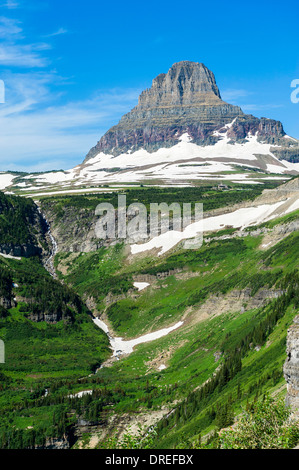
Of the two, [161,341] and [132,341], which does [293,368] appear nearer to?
[161,341]

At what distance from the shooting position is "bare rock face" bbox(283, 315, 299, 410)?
43.4 meters

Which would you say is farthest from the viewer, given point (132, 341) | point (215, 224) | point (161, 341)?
point (215, 224)

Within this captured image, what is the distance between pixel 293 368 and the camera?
44094 millimetres

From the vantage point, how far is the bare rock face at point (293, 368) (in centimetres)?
4338

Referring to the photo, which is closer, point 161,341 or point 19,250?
point 161,341

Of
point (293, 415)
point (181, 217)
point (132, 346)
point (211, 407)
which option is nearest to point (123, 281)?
point (132, 346)

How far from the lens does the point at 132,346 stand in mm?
117188

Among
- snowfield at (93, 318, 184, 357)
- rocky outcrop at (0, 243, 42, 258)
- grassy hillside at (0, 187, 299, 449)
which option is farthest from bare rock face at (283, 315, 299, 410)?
rocky outcrop at (0, 243, 42, 258)

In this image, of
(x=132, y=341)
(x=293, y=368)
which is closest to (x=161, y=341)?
(x=132, y=341)

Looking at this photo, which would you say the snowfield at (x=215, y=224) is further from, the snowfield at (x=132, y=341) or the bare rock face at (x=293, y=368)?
the bare rock face at (x=293, y=368)

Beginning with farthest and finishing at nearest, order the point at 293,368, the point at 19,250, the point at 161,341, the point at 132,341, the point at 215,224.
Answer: the point at 19,250 < the point at 215,224 < the point at 132,341 < the point at 161,341 < the point at 293,368

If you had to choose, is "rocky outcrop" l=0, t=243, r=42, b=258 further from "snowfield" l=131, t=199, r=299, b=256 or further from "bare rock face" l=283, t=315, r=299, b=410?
"bare rock face" l=283, t=315, r=299, b=410
